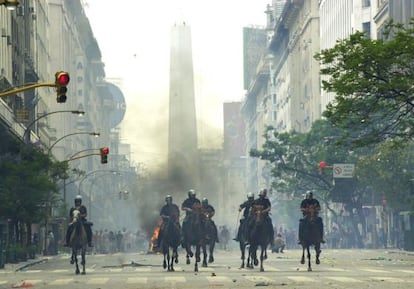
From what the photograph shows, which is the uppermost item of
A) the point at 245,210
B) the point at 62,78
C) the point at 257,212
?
the point at 62,78

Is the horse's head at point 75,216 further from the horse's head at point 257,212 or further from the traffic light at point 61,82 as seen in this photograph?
the traffic light at point 61,82

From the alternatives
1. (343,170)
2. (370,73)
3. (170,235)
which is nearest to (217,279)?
(170,235)

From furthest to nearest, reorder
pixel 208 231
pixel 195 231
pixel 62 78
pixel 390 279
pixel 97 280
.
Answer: pixel 208 231 → pixel 195 231 → pixel 97 280 → pixel 62 78 → pixel 390 279

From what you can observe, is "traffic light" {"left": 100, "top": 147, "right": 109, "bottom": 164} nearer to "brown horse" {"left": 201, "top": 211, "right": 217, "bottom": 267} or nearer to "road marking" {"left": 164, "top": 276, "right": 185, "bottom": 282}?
"brown horse" {"left": 201, "top": 211, "right": 217, "bottom": 267}

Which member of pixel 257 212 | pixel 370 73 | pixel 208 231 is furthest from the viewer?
pixel 370 73

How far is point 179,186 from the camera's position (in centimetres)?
15862

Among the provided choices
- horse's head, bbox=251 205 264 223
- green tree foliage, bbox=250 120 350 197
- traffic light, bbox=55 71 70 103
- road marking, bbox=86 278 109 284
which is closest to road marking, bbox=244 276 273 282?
road marking, bbox=86 278 109 284

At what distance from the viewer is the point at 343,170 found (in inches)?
3819

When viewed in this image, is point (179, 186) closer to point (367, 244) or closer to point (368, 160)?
point (367, 244)

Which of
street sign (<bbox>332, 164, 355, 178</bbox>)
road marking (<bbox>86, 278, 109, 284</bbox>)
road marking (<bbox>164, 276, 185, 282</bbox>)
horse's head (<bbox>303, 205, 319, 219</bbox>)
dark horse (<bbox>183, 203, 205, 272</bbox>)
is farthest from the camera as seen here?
street sign (<bbox>332, 164, 355, 178</bbox>)

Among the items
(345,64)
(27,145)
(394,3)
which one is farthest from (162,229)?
(394,3)

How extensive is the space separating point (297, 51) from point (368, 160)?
92847 millimetres

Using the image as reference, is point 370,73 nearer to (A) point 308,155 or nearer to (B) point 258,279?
(B) point 258,279

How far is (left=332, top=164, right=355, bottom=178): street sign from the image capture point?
317ft
